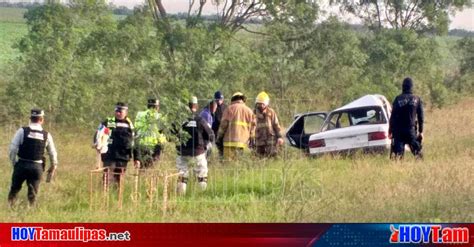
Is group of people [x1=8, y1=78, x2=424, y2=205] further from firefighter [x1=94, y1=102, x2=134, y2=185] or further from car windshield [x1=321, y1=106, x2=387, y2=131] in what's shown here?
car windshield [x1=321, y1=106, x2=387, y2=131]

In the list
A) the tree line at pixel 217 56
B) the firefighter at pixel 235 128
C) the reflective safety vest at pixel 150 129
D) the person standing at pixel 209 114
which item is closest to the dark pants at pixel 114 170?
the reflective safety vest at pixel 150 129

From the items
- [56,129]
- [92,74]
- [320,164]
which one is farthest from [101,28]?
[320,164]

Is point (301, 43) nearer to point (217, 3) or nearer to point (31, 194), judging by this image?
point (217, 3)

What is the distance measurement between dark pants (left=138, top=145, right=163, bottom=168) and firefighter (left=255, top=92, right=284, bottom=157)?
2211 millimetres

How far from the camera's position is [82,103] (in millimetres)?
16641

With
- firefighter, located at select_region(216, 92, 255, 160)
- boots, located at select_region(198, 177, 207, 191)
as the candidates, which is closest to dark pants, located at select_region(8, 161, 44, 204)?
boots, located at select_region(198, 177, 207, 191)

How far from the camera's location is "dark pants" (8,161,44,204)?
9188mm

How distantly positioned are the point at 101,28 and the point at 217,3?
3456 mm

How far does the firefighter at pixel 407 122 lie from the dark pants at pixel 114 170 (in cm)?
422

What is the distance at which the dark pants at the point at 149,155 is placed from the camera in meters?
9.63

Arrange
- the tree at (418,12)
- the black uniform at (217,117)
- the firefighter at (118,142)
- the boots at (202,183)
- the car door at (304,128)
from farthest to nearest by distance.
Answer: the tree at (418,12) < the car door at (304,128) < the black uniform at (217,117) < the firefighter at (118,142) < the boots at (202,183)

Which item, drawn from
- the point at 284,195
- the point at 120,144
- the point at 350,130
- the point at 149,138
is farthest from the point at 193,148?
the point at 350,130

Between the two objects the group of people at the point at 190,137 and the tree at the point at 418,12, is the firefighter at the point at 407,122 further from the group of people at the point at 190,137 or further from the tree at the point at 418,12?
the tree at the point at 418,12

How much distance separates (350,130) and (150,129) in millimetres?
4963
